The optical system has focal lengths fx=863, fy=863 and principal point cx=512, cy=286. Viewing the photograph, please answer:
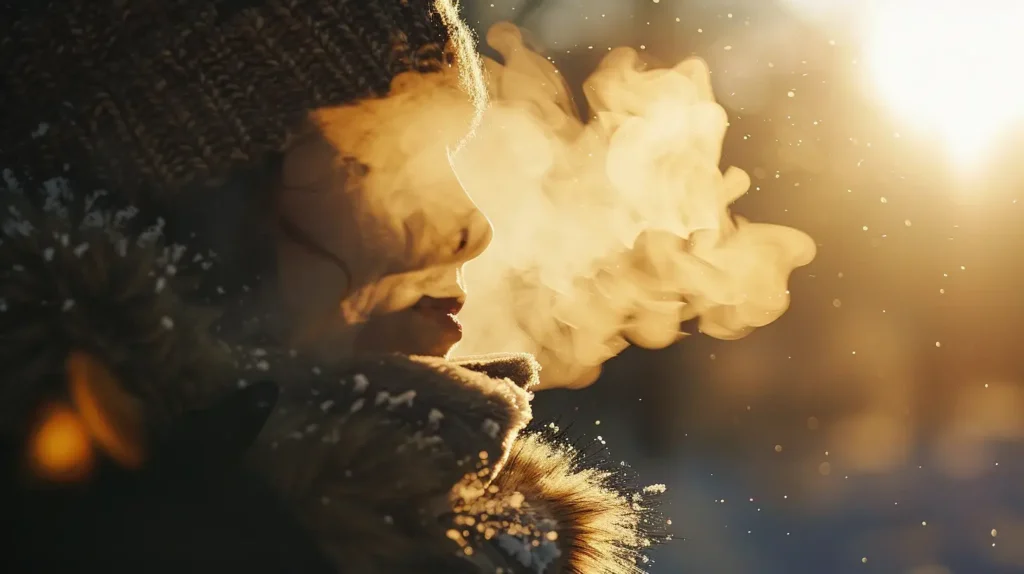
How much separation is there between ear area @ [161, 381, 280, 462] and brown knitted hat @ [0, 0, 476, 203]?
0.21 metres

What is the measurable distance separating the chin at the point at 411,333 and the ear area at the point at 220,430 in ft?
0.47

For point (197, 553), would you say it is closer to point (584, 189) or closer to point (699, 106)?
point (584, 189)

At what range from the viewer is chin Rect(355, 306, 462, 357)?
3.06ft

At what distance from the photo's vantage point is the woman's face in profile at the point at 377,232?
2.85ft

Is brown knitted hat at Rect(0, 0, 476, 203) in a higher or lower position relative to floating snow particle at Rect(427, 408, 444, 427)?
higher

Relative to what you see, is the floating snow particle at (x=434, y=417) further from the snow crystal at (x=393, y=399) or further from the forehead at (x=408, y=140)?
the forehead at (x=408, y=140)

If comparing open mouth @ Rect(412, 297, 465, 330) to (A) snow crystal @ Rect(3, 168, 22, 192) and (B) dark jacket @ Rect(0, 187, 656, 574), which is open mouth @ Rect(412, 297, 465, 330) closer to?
(B) dark jacket @ Rect(0, 187, 656, 574)

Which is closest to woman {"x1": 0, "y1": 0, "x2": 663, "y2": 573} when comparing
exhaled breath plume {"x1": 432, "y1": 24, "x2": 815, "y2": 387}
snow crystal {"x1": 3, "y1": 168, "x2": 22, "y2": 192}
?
snow crystal {"x1": 3, "y1": 168, "x2": 22, "y2": 192}

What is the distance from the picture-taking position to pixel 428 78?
0.90 meters

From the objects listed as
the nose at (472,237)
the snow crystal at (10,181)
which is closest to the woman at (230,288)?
the snow crystal at (10,181)

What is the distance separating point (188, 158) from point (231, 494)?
0.31m

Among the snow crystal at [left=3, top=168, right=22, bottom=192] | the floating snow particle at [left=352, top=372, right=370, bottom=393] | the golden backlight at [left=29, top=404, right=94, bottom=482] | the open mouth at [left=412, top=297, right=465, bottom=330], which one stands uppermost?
the open mouth at [left=412, top=297, right=465, bottom=330]

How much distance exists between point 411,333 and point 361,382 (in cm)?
16

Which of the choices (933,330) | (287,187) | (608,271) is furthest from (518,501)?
(933,330)
